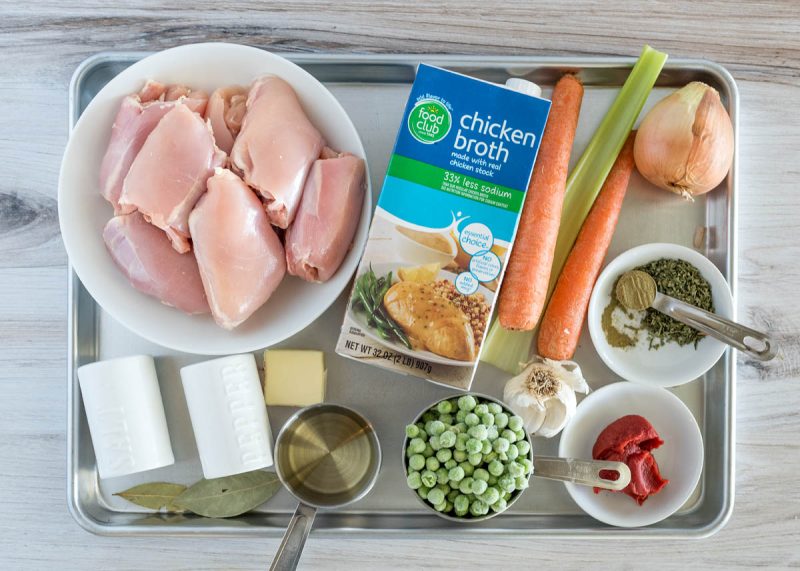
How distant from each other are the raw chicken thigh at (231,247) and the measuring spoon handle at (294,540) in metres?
0.34

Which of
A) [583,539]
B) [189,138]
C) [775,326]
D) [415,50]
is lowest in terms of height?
[583,539]

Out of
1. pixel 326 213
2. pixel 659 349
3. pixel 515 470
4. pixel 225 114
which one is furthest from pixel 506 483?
pixel 225 114

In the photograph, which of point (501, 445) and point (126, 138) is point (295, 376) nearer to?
point (501, 445)

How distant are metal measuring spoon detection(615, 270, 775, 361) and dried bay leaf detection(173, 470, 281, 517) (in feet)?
2.47

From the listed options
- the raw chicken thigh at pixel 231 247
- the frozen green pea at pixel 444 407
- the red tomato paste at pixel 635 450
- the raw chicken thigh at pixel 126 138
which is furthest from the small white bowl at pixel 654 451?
the raw chicken thigh at pixel 126 138

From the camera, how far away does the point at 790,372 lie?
54.3 inches

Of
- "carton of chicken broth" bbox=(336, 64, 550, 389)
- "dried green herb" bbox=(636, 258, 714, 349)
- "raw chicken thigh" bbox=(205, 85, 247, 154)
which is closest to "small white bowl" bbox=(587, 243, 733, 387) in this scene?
"dried green herb" bbox=(636, 258, 714, 349)

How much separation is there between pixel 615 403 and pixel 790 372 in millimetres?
371

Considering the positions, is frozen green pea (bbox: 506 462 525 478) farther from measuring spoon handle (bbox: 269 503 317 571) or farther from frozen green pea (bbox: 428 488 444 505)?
measuring spoon handle (bbox: 269 503 317 571)

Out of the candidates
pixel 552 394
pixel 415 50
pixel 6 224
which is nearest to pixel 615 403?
pixel 552 394

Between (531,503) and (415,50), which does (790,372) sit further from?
(415,50)

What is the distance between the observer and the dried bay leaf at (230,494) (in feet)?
4.23

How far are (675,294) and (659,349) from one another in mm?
110

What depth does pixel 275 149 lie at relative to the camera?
1.16 metres
